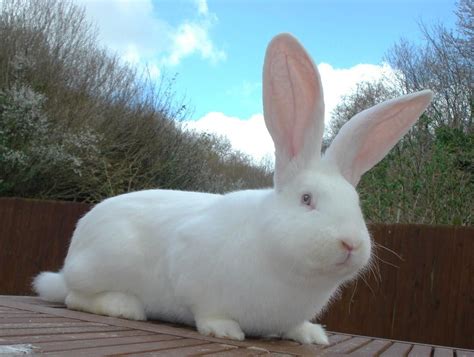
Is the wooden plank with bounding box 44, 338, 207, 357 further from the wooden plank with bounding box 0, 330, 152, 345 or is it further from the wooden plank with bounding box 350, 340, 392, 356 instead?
the wooden plank with bounding box 350, 340, 392, 356

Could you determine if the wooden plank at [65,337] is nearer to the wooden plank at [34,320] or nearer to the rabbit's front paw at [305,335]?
the wooden plank at [34,320]

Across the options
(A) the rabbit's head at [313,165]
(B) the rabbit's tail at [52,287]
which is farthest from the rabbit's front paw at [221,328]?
(B) the rabbit's tail at [52,287]

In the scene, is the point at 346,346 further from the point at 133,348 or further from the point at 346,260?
the point at 133,348

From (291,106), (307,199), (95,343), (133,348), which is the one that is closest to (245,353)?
(133,348)

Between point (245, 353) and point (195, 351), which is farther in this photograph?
point (245, 353)

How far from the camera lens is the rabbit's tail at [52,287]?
3626 mm

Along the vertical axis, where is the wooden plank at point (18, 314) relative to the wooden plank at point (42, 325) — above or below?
below

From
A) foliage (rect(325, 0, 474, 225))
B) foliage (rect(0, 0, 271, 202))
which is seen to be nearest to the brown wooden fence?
foliage (rect(325, 0, 474, 225))

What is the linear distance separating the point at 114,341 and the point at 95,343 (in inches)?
5.2

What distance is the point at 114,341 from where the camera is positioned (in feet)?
7.07

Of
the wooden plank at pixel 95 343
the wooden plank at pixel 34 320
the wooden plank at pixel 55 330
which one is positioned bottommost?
the wooden plank at pixel 34 320

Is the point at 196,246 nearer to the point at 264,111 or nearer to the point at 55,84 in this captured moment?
the point at 264,111

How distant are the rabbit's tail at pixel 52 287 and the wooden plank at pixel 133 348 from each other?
1.44m

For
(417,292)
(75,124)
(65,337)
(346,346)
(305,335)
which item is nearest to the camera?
(65,337)
